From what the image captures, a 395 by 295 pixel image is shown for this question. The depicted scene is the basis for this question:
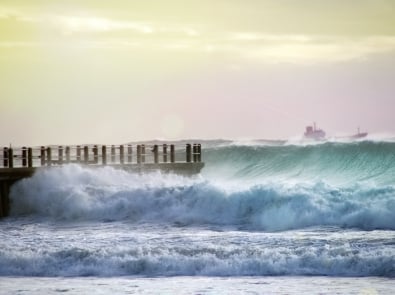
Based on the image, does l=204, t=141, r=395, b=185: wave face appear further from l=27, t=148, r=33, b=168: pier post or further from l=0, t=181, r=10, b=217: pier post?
l=0, t=181, r=10, b=217: pier post

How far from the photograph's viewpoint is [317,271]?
865 inches

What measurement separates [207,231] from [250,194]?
15.7ft

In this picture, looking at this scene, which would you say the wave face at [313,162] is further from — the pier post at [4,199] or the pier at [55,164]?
the pier post at [4,199]

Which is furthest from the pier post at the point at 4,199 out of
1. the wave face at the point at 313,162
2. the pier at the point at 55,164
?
the wave face at the point at 313,162

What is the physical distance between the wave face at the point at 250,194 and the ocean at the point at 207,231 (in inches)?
2.4

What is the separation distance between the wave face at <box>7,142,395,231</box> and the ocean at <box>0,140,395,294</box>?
0.06m

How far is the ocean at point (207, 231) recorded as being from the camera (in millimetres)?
21203

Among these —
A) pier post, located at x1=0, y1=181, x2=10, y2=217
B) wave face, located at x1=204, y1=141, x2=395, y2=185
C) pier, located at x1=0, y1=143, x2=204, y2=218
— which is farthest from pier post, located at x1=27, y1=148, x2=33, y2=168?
wave face, located at x1=204, y1=141, x2=395, y2=185

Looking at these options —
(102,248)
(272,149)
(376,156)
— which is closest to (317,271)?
(102,248)

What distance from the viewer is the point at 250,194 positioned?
34156 mm

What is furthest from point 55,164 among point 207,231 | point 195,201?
point 207,231

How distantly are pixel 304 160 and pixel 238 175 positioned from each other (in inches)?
153

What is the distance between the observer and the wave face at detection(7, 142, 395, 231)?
31062mm

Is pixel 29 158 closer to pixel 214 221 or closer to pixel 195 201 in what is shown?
pixel 195 201
